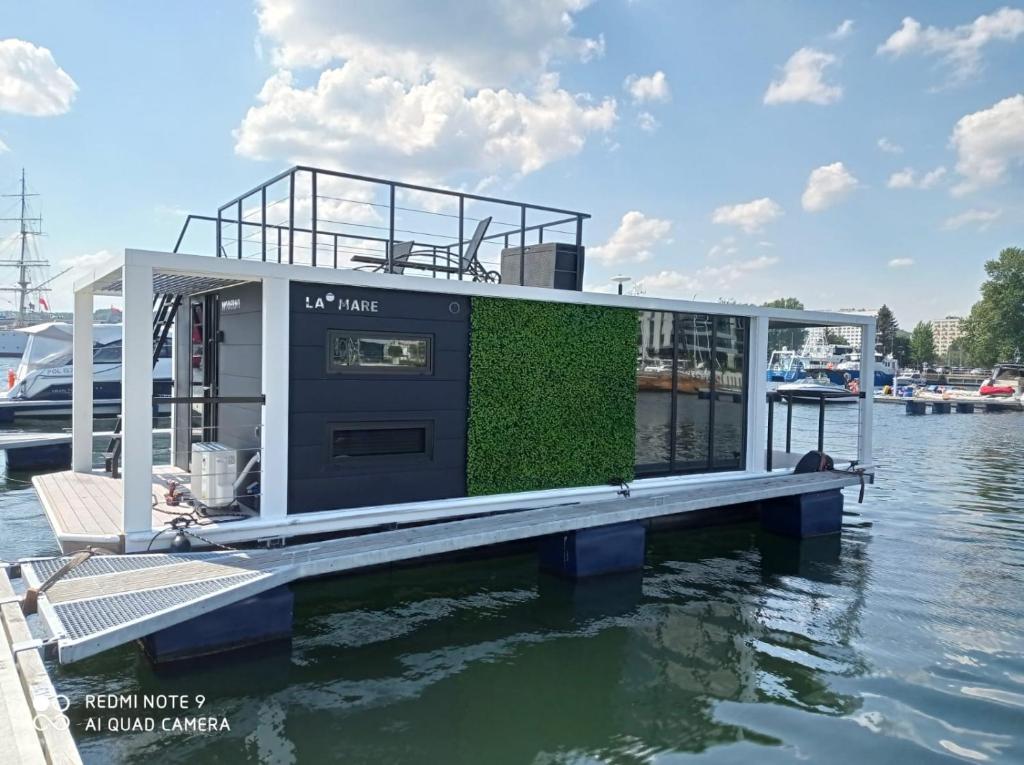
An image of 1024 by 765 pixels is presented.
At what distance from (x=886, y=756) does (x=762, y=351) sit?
6583mm

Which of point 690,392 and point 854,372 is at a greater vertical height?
point 854,372

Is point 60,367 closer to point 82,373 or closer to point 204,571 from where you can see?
point 82,373

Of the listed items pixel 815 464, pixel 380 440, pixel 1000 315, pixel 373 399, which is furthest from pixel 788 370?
pixel 373 399

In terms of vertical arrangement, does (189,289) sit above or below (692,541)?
above

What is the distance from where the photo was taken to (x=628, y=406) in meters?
9.74

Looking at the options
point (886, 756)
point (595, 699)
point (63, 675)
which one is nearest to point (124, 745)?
point (63, 675)

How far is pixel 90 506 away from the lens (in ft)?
25.3

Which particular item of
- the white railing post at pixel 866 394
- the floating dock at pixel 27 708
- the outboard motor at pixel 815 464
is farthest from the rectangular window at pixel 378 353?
the white railing post at pixel 866 394

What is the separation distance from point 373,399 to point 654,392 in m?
3.99

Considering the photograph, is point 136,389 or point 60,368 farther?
point 60,368

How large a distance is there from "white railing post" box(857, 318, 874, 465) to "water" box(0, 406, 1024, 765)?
2.16 m

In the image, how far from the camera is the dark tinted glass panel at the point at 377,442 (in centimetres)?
768

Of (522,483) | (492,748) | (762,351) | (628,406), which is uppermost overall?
(762,351)

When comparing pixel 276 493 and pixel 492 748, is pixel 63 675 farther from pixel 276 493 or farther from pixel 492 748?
pixel 492 748
